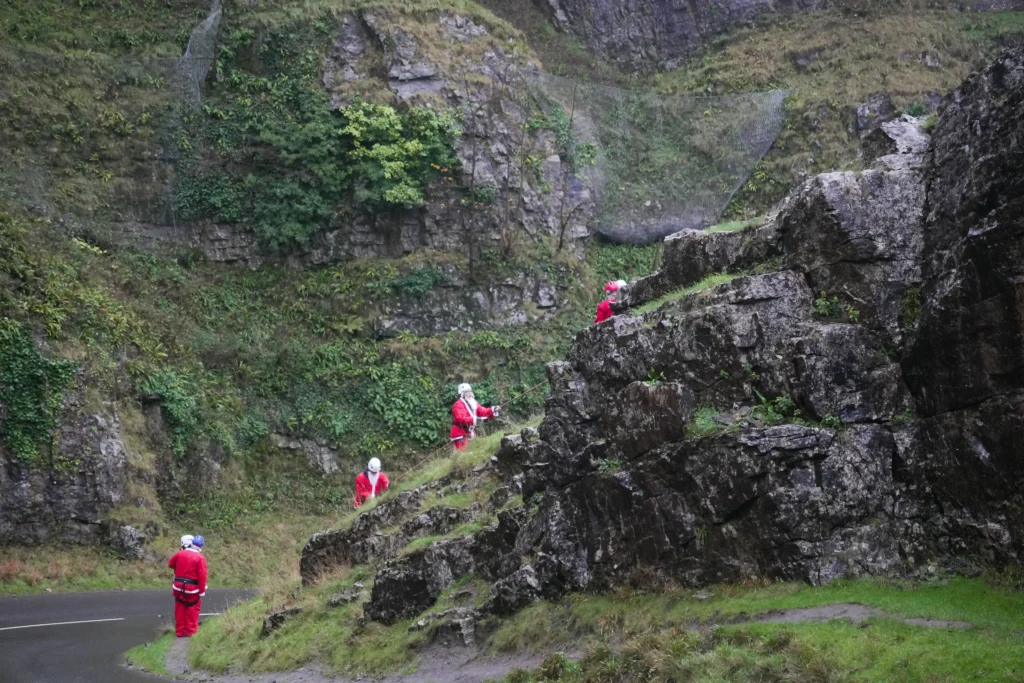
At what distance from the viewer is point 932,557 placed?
9.45 metres

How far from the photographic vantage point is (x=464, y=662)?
39.9ft

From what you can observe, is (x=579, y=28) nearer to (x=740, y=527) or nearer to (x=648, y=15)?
(x=648, y=15)

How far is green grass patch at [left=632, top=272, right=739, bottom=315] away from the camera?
38.5 ft

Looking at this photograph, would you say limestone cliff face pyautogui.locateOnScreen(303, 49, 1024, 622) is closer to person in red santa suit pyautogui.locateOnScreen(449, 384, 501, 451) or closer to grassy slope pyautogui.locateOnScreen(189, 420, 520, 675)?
grassy slope pyautogui.locateOnScreen(189, 420, 520, 675)

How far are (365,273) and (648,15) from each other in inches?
796

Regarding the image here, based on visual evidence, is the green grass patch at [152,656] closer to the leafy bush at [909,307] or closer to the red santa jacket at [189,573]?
the red santa jacket at [189,573]

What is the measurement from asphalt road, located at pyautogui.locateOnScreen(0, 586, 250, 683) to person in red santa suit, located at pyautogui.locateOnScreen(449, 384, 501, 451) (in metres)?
5.99

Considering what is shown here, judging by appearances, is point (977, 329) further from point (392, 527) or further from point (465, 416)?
point (465, 416)

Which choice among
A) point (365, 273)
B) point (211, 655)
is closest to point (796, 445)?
point (211, 655)

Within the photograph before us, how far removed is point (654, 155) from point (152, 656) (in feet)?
87.1

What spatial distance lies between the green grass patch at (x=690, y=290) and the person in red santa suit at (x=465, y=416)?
7299 millimetres

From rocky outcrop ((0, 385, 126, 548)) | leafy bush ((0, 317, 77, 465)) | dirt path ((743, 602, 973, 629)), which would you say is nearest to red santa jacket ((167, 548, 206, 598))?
rocky outcrop ((0, 385, 126, 548))

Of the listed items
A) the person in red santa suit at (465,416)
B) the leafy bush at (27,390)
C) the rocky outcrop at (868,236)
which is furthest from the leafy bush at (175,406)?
the rocky outcrop at (868,236)

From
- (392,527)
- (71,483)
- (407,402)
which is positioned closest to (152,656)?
(392,527)
